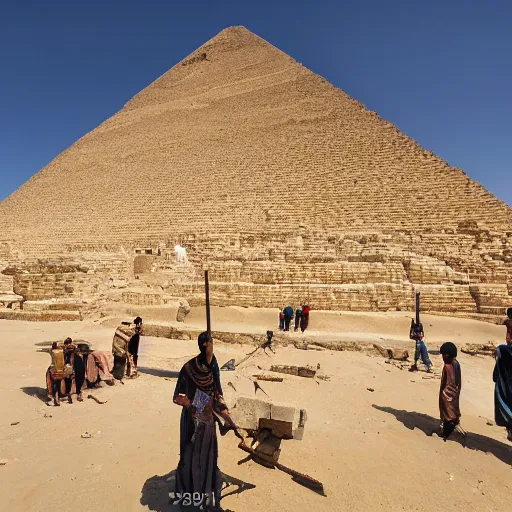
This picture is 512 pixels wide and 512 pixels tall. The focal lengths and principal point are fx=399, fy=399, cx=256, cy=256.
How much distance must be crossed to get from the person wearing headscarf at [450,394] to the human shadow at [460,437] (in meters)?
0.14

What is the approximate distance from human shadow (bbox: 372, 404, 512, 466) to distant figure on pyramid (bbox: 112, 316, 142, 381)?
2.86 metres

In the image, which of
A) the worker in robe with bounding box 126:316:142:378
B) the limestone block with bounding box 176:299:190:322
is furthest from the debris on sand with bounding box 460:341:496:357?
the limestone block with bounding box 176:299:190:322

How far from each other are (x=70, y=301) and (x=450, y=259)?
9.99 metres

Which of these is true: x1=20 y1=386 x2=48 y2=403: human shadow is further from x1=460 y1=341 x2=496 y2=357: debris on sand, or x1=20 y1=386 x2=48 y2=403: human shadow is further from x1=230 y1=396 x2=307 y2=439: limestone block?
x1=460 y1=341 x2=496 y2=357: debris on sand

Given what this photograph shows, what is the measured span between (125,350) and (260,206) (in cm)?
1370

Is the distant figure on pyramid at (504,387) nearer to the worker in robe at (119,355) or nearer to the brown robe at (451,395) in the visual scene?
the brown robe at (451,395)

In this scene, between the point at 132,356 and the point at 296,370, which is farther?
the point at 296,370

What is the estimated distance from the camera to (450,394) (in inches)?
130

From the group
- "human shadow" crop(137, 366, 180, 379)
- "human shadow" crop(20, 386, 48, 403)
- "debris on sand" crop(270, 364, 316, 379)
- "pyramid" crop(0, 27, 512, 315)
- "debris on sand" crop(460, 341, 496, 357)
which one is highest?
"pyramid" crop(0, 27, 512, 315)

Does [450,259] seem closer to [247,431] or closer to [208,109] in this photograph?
[247,431]

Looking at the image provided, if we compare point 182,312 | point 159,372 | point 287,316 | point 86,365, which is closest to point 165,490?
point 86,365

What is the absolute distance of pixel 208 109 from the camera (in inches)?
1116

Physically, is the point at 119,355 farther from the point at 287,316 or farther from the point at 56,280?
the point at 56,280

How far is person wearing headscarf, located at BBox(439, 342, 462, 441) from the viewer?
328cm
